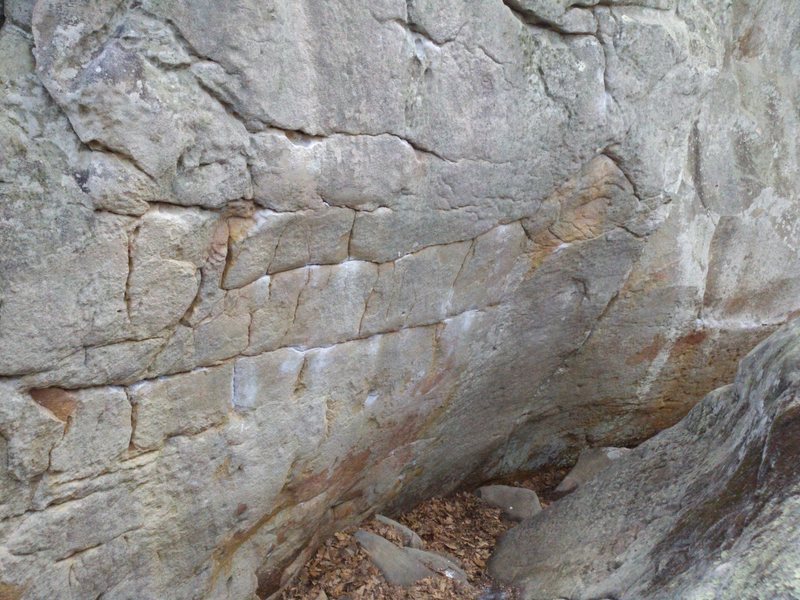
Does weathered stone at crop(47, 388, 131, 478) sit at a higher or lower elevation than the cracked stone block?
lower

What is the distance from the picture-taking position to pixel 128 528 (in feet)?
10.2

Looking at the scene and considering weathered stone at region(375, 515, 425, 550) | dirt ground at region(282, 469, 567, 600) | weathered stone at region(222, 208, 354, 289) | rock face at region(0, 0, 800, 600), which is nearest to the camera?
rock face at region(0, 0, 800, 600)

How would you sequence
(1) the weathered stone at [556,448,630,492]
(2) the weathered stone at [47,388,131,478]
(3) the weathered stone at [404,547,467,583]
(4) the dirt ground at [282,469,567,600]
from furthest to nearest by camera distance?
(1) the weathered stone at [556,448,630,492]
(3) the weathered stone at [404,547,467,583]
(4) the dirt ground at [282,469,567,600]
(2) the weathered stone at [47,388,131,478]

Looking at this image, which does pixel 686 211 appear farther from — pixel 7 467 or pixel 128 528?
pixel 7 467

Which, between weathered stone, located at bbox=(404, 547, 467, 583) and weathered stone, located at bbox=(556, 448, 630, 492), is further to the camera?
weathered stone, located at bbox=(556, 448, 630, 492)

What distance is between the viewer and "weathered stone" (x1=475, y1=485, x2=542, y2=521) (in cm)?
504

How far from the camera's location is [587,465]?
5.45m

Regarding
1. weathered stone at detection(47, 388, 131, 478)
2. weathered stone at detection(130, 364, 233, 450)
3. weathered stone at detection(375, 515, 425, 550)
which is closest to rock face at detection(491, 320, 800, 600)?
weathered stone at detection(375, 515, 425, 550)

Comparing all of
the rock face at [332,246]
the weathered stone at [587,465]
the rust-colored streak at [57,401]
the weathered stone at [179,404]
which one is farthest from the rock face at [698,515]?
the rust-colored streak at [57,401]

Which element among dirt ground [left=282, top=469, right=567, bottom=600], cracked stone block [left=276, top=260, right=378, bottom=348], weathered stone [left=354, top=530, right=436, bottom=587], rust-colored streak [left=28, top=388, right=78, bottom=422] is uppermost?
cracked stone block [left=276, top=260, right=378, bottom=348]

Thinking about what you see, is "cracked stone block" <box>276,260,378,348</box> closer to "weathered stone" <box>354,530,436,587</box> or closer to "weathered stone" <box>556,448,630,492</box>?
"weathered stone" <box>354,530,436,587</box>

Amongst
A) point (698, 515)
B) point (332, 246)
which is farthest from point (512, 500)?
point (332, 246)

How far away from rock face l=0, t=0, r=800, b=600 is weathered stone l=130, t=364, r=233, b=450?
1cm

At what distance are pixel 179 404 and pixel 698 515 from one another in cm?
200
